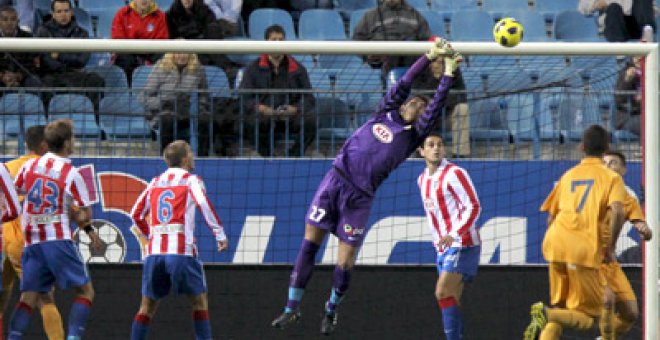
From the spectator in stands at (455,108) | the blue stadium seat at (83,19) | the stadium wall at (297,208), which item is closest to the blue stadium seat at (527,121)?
the stadium wall at (297,208)

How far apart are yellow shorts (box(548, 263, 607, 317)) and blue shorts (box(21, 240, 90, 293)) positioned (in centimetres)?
333

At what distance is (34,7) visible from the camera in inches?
541

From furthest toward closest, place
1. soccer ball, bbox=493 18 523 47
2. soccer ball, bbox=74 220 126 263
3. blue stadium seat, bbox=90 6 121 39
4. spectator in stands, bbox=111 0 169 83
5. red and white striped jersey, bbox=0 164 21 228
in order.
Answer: blue stadium seat, bbox=90 6 121 39 → spectator in stands, bbox=111 0 169 83 → soccer ball, bbox=74 220 126 263 → red and white striped jersey, bbox=0 164 21 228 → soccer ball, bbox=493 18 523 47

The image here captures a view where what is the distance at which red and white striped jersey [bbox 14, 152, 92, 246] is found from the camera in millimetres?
→ 10266

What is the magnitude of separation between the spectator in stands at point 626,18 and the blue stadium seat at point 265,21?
9.82 feet

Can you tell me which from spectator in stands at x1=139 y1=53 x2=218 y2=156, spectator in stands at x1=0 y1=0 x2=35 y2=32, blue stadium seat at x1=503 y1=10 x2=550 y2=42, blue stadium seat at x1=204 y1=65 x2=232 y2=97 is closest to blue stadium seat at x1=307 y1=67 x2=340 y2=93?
blue stadium seat at x1=204 y1=65 x2=232 y2=97

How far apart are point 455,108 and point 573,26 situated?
3.27 metres

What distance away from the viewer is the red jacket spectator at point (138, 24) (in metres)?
12.9

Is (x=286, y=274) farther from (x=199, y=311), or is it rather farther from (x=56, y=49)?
(x=56, y=49)

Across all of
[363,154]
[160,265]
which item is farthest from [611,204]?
[160,265]

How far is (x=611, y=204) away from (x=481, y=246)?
2.08 m

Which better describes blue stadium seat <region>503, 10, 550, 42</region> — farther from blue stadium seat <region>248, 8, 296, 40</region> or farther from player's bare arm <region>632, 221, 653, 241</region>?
player's bare arm <region>632, 221, 653, 241</region>

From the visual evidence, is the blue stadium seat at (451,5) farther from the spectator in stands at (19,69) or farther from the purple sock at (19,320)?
the purple sock at (19,320)

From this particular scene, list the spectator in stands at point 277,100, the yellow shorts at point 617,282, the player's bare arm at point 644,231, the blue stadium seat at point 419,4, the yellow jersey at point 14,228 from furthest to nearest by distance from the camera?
the blue stadium seat at point 419,4 < the spectator in stands at point 277,100 < the yellow jersey at point 14,228 < the yellow shorts at point 617,282 < the player's bare arm at point 644,231
